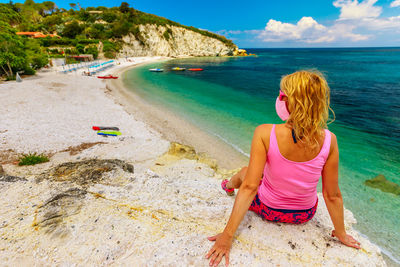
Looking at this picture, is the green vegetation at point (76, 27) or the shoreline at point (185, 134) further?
the green vegetation at point (76, 27)

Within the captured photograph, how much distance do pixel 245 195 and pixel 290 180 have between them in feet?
1.82

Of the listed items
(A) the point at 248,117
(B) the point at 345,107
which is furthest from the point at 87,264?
(B) the point at 345,107

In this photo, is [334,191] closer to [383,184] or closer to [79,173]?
[79,173]

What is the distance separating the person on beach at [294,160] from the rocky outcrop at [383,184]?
7.32 metres

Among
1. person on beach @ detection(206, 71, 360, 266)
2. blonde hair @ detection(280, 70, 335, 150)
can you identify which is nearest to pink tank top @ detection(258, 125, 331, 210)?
person on beach @ detection(206, 71, 360, 266)

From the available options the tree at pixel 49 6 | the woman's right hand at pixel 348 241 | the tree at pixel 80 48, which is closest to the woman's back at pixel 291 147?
the woman's right hand at pixel 348 241

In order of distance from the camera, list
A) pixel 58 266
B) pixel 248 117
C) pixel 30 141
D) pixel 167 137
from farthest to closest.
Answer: pixel 248 117 → pixel 167 137 → pixel 30 141 → pixel 58 266

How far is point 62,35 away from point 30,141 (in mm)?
72945

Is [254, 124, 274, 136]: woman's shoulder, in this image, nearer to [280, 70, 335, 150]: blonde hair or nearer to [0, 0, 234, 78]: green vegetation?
[280, 70, 335, 150]: blonde hair

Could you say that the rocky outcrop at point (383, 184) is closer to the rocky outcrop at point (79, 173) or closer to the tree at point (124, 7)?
the rocky outcrop at point (79, 173)

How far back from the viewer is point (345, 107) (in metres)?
18.9

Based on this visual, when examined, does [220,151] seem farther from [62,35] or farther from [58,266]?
[62,35]

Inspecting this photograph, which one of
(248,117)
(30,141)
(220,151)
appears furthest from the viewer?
(248,117)

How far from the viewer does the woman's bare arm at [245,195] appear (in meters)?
2.01
